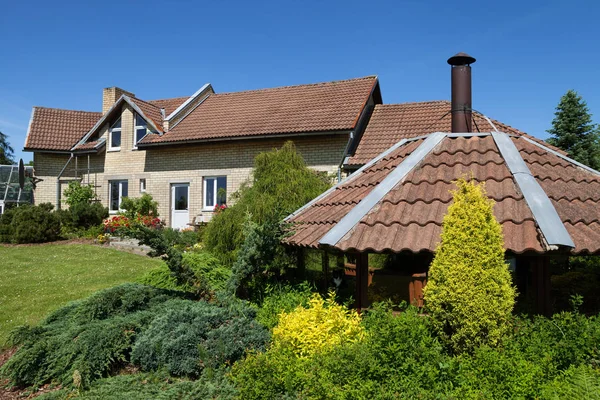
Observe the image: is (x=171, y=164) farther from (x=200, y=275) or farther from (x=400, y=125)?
(x=200, y=275)

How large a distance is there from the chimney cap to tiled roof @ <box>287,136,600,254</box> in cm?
151

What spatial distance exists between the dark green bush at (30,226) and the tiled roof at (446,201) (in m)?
15.3

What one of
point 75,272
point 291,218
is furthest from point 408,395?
point 75,272

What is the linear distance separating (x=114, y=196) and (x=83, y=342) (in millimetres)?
18848

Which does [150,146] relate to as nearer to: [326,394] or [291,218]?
[291,218]

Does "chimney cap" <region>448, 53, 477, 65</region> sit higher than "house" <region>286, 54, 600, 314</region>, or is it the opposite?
"chimney cap" <region>448, 53, 477, 65</region>

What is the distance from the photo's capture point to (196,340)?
6.05 m

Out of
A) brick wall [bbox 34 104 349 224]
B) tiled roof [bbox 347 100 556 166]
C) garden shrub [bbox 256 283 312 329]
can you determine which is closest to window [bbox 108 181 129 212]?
brick wall [bbox 34 104 349 224]

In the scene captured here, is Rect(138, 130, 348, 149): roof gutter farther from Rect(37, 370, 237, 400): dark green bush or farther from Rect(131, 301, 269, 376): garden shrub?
Rect(37, 370, 237, 400): dark green bush

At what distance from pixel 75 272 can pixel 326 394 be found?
1117 centimetres

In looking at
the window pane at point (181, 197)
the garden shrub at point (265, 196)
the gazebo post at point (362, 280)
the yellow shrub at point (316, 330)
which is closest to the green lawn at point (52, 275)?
the garden shrub at point (265, 196)

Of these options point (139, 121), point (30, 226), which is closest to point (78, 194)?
point (30, 226)

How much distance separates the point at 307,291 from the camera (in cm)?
744

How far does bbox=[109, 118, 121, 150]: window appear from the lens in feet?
78.0
